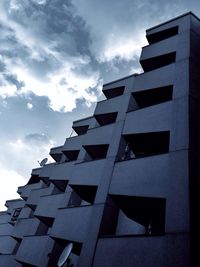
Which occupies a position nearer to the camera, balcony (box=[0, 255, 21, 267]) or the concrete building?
the concrete building

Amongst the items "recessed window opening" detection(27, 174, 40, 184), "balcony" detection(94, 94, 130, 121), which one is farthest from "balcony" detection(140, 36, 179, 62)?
"recessed window opening" detection(27, 174, 40, 184)

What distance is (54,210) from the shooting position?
19062 mm

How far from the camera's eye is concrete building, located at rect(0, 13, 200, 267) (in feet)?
31.2

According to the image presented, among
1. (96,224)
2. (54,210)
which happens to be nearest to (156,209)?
(96,224)

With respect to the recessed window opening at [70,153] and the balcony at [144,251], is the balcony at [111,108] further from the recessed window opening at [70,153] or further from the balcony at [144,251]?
the balcony at [144,251]

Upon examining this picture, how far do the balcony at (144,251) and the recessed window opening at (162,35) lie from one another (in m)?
15.7

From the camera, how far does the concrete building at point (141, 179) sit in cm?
951

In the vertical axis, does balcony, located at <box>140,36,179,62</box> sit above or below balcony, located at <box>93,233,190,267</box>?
above

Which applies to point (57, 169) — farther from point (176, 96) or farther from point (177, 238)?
point (177, 238)

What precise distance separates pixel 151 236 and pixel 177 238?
1.05m

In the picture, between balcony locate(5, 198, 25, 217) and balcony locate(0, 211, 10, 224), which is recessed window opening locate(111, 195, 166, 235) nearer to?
balcony locate(5, 198, 25, 217)

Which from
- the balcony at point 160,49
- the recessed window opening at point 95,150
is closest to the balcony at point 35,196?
the recessed window opening at point 95,150

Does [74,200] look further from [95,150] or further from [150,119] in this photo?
[150,119]

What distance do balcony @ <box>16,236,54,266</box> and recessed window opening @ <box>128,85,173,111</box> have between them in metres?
10.4
